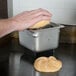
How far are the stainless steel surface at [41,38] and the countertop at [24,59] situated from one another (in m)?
0.04

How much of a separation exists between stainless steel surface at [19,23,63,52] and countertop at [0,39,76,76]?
0.14 ft

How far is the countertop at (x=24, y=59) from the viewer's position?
893mm

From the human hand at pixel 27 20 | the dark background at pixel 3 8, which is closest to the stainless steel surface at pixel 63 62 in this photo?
the human hand at pixel 27 20

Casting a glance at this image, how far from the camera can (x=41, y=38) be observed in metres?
1.01

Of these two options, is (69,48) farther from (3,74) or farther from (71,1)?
(3,74)

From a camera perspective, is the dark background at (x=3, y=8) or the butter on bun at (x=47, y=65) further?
the dark background at (x=3, y=8)

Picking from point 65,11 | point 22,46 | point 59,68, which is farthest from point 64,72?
point 65,11

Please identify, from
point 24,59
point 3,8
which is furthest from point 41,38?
point 3,8

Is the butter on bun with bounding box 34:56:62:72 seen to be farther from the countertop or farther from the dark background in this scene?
the dark background

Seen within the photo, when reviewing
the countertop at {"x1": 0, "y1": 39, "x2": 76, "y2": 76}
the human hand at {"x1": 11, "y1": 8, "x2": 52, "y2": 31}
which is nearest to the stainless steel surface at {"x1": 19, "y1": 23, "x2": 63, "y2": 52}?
the countertop at {"x1": 0, "y1": 39, "x2": 76, "y2": 76}

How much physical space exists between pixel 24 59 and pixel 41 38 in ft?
0.39

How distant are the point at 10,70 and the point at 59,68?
0.19 metres

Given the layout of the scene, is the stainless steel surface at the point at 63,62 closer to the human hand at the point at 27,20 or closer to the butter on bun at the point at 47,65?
the butter on bun at the point at 47,65

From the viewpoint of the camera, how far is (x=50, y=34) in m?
1.03
